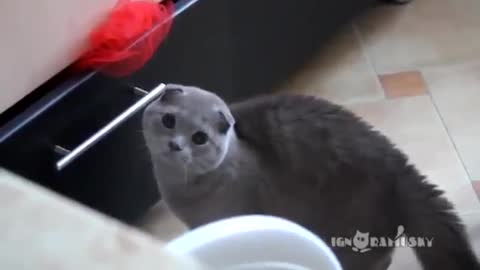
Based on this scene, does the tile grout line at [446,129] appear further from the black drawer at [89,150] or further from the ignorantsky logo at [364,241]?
the black drawer at [89,150]

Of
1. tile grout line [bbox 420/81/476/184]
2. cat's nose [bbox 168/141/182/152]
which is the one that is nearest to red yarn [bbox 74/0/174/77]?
A: cat's nose [bbox 168/141/182/152]

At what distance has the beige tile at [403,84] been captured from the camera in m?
1.73

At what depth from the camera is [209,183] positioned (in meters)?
1.17

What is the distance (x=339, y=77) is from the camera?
1777mm

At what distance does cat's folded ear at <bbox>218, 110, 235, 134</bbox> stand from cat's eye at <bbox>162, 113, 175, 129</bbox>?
2.5 inches

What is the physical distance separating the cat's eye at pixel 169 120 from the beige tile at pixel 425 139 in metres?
0.60

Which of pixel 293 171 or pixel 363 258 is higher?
pixel 293 171

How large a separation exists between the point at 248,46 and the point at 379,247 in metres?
0.45

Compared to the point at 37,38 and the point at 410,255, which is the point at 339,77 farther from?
the point at 37,38

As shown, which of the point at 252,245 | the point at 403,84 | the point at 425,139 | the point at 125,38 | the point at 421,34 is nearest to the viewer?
the point at 252,245

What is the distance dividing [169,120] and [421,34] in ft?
3.19

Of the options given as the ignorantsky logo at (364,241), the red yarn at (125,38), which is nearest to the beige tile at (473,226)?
the ignorantsky logo at (364,241)

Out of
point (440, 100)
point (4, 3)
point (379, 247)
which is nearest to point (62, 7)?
point (4, 3)

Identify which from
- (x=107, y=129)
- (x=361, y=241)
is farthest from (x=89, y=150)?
(x=361, y=241)
